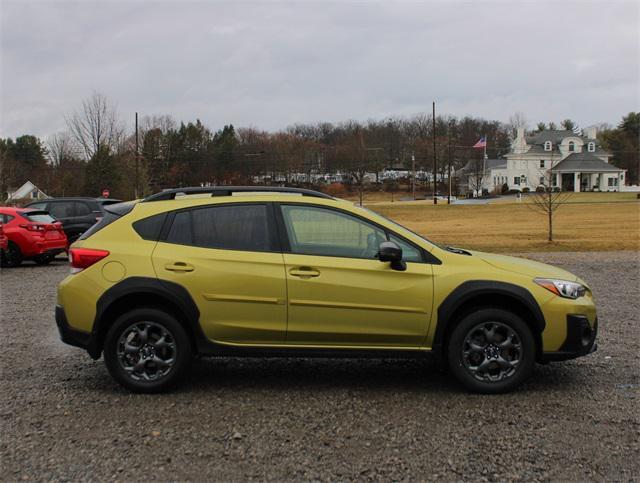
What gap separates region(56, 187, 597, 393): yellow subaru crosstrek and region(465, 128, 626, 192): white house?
8495 centimetres

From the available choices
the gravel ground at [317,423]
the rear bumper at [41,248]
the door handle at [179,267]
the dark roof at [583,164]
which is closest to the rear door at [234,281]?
the door handle at [179,267]

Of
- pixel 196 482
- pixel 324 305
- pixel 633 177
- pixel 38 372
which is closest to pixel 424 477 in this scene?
pixel 196 482

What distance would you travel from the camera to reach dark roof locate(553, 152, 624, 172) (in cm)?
8762

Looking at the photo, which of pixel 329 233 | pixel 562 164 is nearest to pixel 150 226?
pixel 329 233

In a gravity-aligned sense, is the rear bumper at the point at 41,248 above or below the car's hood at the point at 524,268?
below

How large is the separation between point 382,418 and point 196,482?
1496 mm

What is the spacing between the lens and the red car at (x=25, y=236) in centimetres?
1407

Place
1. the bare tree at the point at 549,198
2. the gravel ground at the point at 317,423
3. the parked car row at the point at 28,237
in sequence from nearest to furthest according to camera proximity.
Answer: the gravel ground at the point at 317,423, the parked car row at the point at 28,237, the bare tree at the point at 549,198

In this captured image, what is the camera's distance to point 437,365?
570 centimetres

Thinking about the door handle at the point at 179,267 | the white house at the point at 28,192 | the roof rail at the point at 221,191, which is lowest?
the door handle at the point at 179,267

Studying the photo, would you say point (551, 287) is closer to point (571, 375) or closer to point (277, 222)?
point (571, 375)

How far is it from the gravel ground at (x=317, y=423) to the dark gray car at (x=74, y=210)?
12023 millimetres

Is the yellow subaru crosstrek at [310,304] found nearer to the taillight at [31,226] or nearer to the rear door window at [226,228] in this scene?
the rear door window at [226,228]

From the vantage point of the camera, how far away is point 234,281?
15.4 ft
